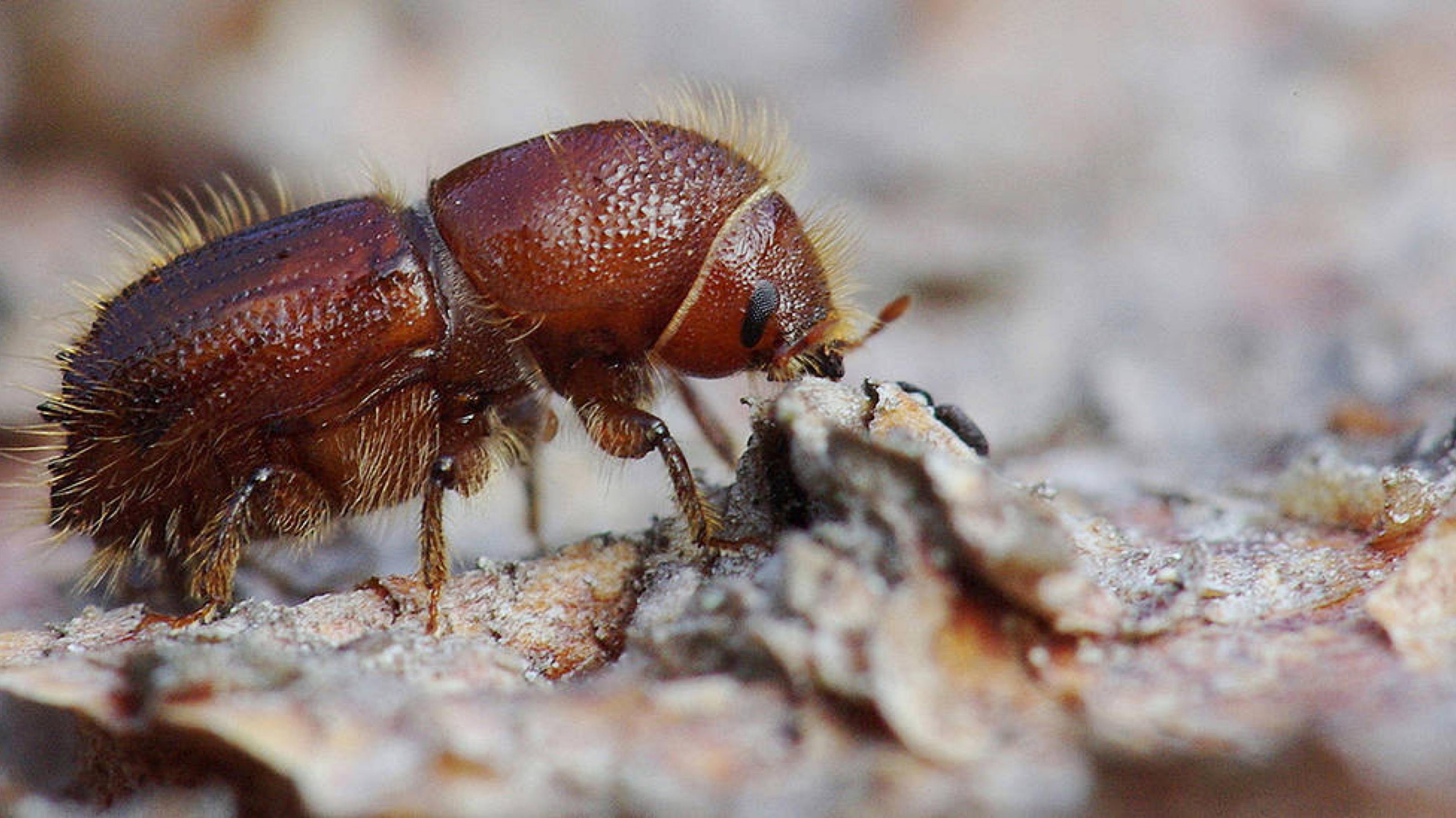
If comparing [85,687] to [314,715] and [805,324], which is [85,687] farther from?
[805,324]

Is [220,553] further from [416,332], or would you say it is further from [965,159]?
[965,159]

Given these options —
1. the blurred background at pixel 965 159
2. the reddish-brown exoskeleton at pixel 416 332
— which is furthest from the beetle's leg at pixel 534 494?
the reddish-brown exoskeleton at pixel 416 332

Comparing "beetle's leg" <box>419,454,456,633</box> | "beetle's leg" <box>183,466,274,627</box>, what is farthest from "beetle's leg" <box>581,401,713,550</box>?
"beetle's leg" <box>183,466,274,627</box>

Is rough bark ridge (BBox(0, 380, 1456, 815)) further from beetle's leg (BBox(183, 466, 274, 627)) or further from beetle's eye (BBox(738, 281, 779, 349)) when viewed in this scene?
beetle's eye (BBox(738, 281, 779, 349))

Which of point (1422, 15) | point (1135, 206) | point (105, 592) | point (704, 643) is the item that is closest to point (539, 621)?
point (704, 643)

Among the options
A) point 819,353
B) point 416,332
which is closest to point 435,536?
point 416,332
